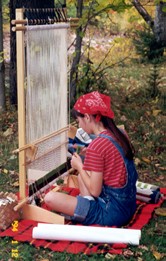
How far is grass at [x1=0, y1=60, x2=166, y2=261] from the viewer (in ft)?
12.1

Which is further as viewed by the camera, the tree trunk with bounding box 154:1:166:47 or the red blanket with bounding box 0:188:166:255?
the tree trunk with bounding box 154:1:166:47

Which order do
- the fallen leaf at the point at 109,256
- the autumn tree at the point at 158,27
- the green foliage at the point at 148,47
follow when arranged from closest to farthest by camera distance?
the fallen leaf at the point at 109,256, the green foliage at the point at 148,47, the autumn tree at the point at 158,27

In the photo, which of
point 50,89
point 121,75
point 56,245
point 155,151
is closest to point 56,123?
point 50,89

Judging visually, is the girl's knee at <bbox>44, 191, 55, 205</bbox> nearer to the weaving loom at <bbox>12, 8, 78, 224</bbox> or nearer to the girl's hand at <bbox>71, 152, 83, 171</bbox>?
the weaving loom at <bbox>12, 8, 78, 224</bbox>

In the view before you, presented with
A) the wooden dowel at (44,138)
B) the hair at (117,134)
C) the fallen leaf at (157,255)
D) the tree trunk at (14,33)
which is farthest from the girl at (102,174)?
the tree trunk at (14,33)

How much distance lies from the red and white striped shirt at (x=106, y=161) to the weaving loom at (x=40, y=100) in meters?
0.45

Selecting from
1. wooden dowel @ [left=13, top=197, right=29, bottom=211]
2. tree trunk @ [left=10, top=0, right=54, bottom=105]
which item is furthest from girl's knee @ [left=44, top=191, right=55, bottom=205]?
tree trunk @ [left=10, top=0, right=54, bottom=105]

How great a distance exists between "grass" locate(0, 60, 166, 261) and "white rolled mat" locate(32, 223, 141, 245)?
0.30 ft

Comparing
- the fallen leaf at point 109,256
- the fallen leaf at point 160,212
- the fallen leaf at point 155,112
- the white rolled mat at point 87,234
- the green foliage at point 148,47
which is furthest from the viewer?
the green foliage at point 148,47

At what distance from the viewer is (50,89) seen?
14.0ft

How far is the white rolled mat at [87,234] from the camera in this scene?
371 cm

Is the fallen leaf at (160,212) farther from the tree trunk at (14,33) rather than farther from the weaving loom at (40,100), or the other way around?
the tree trunk at (14,33)

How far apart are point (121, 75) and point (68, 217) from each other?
18.3 feet

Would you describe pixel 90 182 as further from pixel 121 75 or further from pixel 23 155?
pixel 121 75
